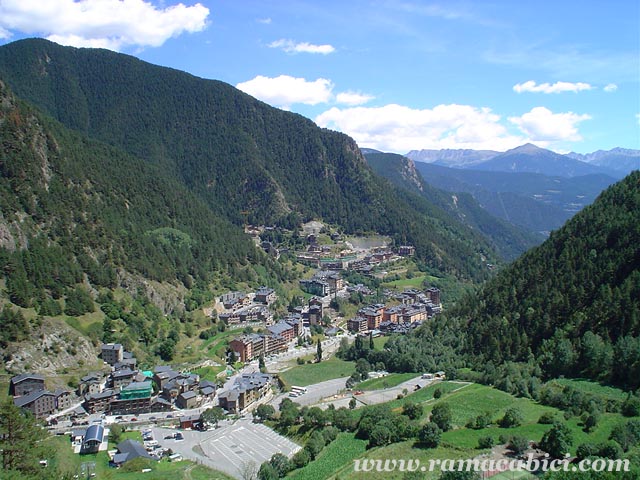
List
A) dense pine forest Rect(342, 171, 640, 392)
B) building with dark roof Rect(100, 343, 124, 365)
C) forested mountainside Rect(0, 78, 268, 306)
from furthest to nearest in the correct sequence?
forested mountainside Rect(0, 78, 268, 306)
building with dark roof Rect(100, 343, 124, 365)
dense pine forest Rect(342, 171, 640, 392)

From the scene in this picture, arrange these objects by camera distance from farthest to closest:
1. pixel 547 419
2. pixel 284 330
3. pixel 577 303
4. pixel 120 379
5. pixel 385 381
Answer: pixel 284 330, pixel 385 381, pixel 120 379, pixel 577 303, pixel 547 419

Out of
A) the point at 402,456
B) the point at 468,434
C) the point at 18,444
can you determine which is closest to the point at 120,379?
the point at 18,444

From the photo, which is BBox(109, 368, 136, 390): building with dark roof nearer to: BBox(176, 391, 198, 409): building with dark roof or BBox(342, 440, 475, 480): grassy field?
BBox(176, 391, 198, 409): building with dark roof

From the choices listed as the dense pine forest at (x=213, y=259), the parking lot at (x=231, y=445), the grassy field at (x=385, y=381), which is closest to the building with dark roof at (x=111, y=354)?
the dense pine forest at (x=213, y=259)

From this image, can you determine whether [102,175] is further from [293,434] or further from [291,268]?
[293,434]

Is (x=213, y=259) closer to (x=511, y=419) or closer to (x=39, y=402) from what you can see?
(x=39, y=402)

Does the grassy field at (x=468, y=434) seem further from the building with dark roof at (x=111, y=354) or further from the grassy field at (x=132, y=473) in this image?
the building with dark roof at (x=111, y=354)

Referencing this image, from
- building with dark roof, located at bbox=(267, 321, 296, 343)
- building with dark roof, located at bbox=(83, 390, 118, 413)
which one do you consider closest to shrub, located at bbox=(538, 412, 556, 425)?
building with dark roof, located at bbox=(83, 390, 118, 413)
